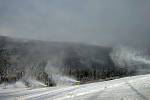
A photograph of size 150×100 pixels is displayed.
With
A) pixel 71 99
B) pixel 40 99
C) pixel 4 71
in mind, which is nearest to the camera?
pixel 71 99

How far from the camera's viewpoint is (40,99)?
2809 centimetres

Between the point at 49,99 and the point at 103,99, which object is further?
the point at 49,99

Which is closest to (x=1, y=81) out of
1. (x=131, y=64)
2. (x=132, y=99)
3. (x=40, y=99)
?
(x=131, y=64)

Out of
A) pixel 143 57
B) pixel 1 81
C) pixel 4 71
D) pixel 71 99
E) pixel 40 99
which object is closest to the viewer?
pixel 71 99

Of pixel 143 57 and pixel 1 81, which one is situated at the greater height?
pixel 143 57

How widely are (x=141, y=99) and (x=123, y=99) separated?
1.45 m

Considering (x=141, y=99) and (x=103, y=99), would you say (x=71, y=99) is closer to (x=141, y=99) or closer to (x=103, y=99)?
(x=103, y=99)

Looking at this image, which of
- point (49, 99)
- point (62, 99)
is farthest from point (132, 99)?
point (49, 99)

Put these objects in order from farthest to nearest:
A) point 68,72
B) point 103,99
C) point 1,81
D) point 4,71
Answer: point 68,72 < point 4,71 < point 1,81 < point 103,99

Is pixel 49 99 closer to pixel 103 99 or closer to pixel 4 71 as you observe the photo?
pixel 103 99

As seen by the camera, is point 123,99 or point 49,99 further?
point 49,99

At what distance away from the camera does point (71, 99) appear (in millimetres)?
25703

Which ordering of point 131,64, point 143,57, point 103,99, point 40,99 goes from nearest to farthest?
1. point 103,99
2. point 40,99
3. point 143,57
4. point 131,64

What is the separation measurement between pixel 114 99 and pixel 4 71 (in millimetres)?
147111
